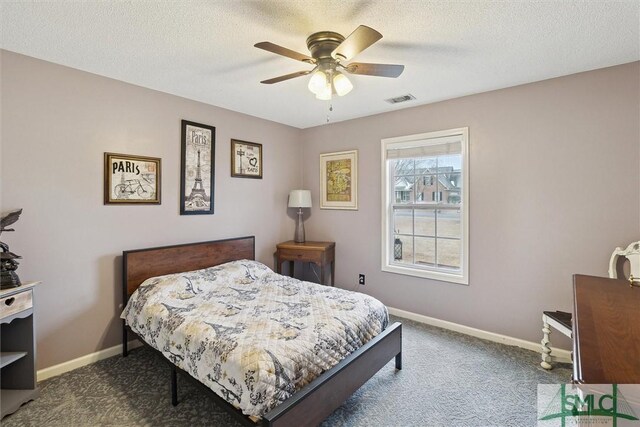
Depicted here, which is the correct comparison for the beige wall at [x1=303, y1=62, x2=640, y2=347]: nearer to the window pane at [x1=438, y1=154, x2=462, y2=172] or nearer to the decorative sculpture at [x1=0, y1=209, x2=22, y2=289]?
the window pane at [x1=438, y1=154, x2=462, y2=172]

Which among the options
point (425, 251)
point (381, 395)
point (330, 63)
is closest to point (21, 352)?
point (381, 395)

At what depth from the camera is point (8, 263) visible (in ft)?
6.81

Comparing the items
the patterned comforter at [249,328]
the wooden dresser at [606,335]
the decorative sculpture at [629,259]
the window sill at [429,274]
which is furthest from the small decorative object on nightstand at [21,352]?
the decorative sculpture at [629,259]

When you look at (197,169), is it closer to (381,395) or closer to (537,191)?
(381,395)

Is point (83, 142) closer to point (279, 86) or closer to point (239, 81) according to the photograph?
point (239, 81)

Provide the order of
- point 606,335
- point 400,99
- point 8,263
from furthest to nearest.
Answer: point 400,99
point 8,263
point 606,335

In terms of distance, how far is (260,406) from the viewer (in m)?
1.49

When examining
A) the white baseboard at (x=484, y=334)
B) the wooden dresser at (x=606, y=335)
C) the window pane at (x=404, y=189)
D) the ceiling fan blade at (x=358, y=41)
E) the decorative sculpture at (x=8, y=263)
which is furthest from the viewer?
the window pane at (x=404, y=189)

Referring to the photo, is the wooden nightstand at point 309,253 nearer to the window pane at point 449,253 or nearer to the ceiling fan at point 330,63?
the window pane at point 449,253

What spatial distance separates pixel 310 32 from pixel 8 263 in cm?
255

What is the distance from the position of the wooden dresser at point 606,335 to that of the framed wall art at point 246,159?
328cm

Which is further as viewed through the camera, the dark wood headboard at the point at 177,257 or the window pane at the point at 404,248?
the window pane at the point at 404,248

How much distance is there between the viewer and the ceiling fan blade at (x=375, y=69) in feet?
6.15

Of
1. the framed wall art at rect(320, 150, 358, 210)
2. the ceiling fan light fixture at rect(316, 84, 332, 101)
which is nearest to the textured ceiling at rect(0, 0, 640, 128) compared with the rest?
the ceiling fan light fixture at rect(316, 84, 332, 101)
